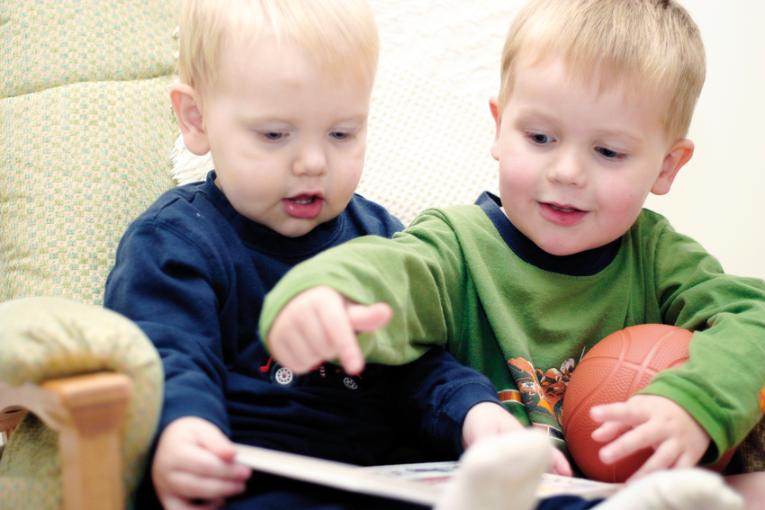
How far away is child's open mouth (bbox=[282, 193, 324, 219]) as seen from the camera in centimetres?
109

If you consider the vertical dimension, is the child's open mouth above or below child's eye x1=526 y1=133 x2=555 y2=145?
below

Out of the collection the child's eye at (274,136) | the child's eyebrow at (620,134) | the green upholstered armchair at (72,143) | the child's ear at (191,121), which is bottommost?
the green upholstered armchair at (72,143)

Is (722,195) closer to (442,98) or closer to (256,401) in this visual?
(442,98)

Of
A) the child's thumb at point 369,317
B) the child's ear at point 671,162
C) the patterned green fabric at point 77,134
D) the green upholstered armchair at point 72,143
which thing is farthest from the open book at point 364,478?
the patterned green fabric at point 77,134

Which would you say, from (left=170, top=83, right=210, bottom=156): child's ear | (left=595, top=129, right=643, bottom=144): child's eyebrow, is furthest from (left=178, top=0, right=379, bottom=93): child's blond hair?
(left=595, top=129, right=643, bottom=144): child's eyebrow

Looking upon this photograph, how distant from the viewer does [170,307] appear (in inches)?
38.6

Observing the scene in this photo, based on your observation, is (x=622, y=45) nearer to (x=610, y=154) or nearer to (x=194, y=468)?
(x=610, y=154)

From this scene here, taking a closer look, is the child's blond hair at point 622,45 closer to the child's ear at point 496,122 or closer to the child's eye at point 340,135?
the child's ear at point 496,122

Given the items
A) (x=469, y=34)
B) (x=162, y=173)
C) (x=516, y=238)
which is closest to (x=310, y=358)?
(x=516, y=238)

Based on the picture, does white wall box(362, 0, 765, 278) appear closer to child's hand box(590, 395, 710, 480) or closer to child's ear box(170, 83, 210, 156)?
child's ear box(170, 83, 210, 156)

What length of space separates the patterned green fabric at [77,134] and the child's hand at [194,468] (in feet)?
1.59

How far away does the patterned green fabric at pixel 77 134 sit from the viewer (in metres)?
1.27

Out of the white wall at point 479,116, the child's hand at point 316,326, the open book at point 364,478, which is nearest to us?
the open book at point 364,478

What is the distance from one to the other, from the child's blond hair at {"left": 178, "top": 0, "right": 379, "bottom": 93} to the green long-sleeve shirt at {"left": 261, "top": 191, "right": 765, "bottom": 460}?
0.21m
